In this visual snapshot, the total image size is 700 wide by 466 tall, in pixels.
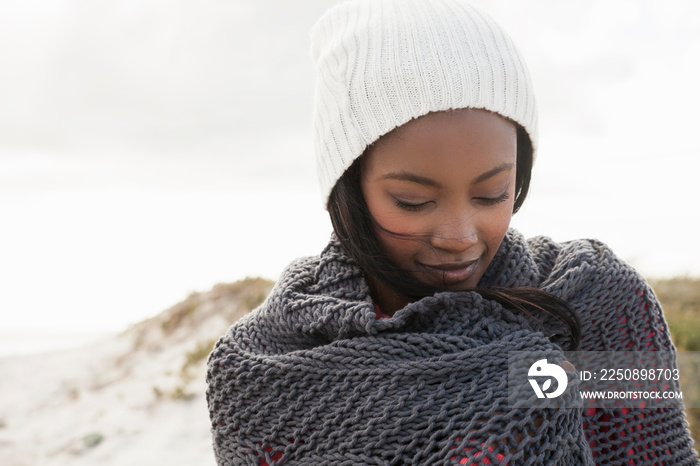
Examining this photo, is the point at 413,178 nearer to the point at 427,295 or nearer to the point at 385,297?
the point at 427,295

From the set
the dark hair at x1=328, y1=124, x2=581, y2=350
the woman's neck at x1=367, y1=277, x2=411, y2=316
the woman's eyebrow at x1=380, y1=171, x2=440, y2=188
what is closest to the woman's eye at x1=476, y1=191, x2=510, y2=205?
the woman's eyebrow at x1=380, y1=171, x2=440, y2=188

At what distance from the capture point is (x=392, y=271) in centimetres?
186

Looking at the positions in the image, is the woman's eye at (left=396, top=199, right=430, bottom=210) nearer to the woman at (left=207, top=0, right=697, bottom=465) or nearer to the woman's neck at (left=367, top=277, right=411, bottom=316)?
the woman at (left=207, top=0, right=697, bottom=465)

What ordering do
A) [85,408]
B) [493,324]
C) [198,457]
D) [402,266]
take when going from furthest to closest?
[85,408]
[198,457]
[402,266]
[493,324]

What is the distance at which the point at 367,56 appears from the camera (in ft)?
5.91

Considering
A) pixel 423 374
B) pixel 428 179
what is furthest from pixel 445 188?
pixel 423 374

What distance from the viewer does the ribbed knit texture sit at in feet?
5.63

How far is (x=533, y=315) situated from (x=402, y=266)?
41cm

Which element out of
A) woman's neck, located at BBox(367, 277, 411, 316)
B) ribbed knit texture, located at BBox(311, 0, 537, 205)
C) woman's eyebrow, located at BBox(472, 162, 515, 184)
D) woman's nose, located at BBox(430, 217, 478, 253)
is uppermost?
ribbed knit texture, located at BBox(311, 0, 537, 205)

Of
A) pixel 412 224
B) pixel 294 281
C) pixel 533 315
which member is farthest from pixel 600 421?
pixel 294 281

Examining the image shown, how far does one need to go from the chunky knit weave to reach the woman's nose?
6.0 inches

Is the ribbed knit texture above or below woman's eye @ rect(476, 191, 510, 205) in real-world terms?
above

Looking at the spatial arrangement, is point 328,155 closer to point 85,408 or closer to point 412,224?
point 412,224

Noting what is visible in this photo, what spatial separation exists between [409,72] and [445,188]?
0.35m
